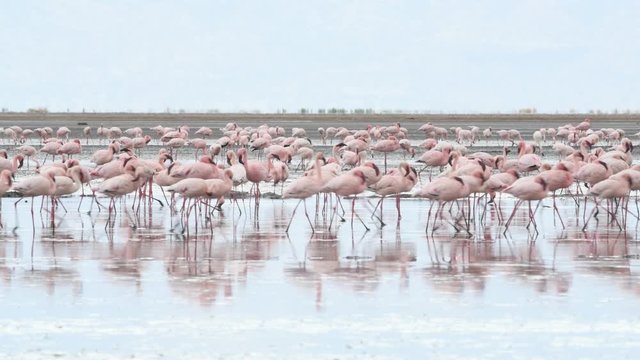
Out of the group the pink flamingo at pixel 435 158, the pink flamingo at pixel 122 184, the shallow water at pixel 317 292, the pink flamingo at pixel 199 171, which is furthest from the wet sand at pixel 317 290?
the pink flamingo at pixel 435 158

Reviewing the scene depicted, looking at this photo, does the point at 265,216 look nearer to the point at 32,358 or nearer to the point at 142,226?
the point at 142,226

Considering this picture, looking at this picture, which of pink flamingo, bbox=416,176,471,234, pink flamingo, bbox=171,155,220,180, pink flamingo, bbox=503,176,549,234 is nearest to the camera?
pink flamingo, bbox=416,176,471,234

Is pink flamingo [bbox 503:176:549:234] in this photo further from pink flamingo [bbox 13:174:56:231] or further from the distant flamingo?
pink flamingo [bbox 13:174:56:231]

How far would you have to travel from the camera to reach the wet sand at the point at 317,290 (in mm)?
9961

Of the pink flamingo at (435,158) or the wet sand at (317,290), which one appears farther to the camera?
the pink flamingo at (435,158)

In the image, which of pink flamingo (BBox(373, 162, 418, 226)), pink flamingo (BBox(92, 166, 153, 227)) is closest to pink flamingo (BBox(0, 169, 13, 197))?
pink flamingo (BBox(92, 166, 153, 227))

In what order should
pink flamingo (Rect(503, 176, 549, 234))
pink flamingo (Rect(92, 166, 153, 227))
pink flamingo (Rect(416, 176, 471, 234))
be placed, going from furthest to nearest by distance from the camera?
pink flamingo (Rect(92, 166, 153, 227)) < pink flamingo (Rect(503, 176, 549, 234)) < pink flamingo (Rect(416, 176, 471, 234))

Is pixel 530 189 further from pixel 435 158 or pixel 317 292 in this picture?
pixel 435 158

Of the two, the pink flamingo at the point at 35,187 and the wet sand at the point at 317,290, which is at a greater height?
the pink flamingo at the point at 35,187

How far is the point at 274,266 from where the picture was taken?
47.0ft

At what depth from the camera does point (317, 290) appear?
1255 centimetres

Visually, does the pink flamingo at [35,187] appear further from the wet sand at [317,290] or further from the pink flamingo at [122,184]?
the pink flamingo at [122,184]

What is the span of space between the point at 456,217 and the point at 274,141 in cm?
1858

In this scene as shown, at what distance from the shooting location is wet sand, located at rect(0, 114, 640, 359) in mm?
9961
